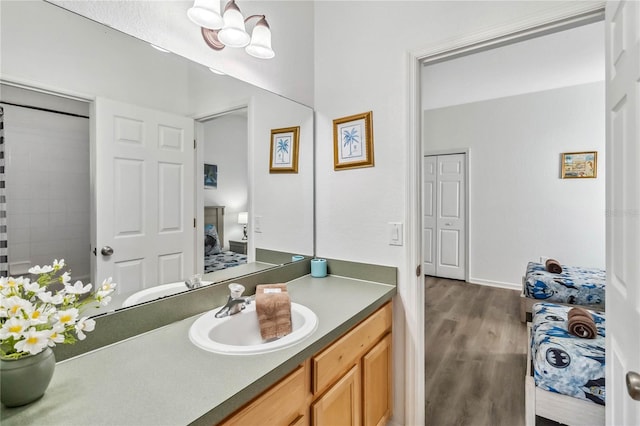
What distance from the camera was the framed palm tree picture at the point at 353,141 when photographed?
177cm

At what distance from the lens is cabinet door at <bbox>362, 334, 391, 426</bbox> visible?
4.75 feet

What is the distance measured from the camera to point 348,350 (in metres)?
1.30

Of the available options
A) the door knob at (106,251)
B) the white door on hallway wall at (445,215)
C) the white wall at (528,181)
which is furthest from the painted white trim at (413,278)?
the white wall at (528,181)

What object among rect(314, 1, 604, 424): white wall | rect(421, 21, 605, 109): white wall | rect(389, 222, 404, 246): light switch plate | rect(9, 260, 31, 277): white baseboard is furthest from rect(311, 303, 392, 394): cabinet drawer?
rect(421, 21, 605, 109): white wall

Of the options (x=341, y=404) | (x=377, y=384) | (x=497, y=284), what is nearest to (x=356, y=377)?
(x=341, y=404)

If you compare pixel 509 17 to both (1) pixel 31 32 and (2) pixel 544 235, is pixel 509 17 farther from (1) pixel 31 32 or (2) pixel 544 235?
(2) pixel 544 235

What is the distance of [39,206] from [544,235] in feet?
16.3

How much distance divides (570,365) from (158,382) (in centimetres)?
191

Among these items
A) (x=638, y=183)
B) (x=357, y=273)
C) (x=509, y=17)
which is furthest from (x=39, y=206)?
(x=509, y=17)

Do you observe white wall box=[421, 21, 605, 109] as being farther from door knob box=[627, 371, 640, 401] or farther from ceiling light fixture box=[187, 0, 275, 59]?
door knob box=[627, 371, 640, 401]

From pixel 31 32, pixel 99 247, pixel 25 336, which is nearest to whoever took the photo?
pixel 25 336

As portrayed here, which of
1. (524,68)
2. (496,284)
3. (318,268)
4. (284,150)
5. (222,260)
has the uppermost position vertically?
(524,68)

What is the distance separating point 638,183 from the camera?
2.54ft

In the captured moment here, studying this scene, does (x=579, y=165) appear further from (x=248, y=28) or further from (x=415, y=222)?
(x=248, y=28)
